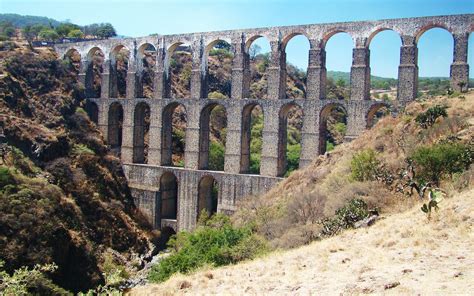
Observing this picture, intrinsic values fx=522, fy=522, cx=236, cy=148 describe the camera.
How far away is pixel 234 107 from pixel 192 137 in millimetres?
4085

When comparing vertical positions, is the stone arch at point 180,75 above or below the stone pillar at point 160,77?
above

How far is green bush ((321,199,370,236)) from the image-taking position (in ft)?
58.0

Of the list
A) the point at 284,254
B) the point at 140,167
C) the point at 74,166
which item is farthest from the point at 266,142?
the point at 284,254

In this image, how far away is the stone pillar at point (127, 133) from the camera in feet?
133

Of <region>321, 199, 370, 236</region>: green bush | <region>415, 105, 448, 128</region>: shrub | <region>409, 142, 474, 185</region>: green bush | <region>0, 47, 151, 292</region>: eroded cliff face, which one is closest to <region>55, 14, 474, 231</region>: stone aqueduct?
<region>0, 47, 151, 292</region>: eroded cliff face

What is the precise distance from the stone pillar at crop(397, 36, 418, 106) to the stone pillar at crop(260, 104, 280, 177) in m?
7.47

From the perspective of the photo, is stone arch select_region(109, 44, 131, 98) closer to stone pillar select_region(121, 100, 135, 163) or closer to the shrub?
stone pillar select_region(121, 100, 135, 163)

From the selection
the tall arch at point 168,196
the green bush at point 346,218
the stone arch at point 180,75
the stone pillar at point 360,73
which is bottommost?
the tall arch at point 168,196

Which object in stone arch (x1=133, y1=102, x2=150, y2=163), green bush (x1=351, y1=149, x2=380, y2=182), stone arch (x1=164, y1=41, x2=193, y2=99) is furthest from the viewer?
stone arch (x1=164, y1=41, x2=193, y2=99)

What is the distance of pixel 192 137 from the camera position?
36312 millimetres

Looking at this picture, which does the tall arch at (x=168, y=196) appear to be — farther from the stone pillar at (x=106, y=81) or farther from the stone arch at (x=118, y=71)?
the stone pillar at (x=106, y=81)

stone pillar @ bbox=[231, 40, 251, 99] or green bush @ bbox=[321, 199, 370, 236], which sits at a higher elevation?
stone pillar @ bbox=[231, 40, 251, 99]

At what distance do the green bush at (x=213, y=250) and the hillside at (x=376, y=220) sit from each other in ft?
0.91

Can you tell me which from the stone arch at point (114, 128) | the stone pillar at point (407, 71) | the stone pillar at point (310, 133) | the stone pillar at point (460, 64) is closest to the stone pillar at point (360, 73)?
the stone pillar at point (407, 71)
